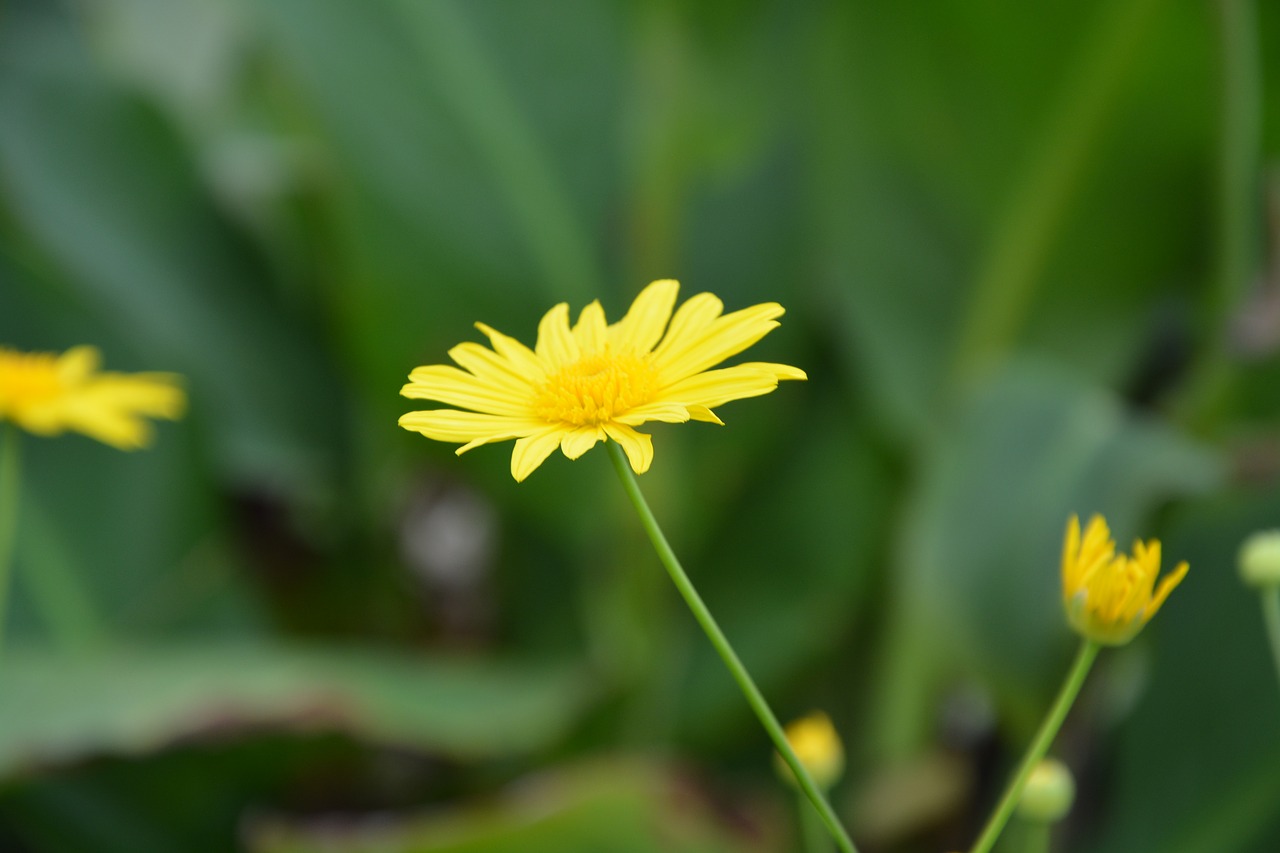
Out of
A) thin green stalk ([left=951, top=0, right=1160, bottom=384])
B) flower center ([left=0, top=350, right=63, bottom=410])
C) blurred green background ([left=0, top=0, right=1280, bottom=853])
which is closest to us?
flower center ([left=0, top=350, right=63, bottom=410])

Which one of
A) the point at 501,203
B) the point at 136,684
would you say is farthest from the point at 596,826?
the point at 501,203

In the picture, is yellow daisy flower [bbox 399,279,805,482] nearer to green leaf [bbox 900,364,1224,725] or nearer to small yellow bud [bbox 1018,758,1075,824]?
small yellow bud [bbox 1018,758,1075,824]

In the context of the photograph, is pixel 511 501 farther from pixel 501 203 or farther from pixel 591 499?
pixel 501 203

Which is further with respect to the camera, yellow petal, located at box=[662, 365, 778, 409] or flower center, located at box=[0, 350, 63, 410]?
flower center, located at box=[0, 350, 63, 410]

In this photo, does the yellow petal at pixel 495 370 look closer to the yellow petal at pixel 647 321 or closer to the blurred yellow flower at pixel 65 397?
the yellow petal at pixel 647 321

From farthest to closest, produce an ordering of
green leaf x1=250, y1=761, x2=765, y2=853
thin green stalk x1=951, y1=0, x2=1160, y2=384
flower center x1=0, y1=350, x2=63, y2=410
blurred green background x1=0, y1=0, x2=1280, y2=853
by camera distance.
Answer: thin green stalk x1=951, y1=0, x2=1160, y2=384 → blurred green background x1=0, y1=0, x2=1280, y2=853 → green leaf x1=250, y1=761, x2=765, y2=853 → flower center x1=0, y1=350, x2=63, y2=410

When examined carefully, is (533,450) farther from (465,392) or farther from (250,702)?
(250,702)

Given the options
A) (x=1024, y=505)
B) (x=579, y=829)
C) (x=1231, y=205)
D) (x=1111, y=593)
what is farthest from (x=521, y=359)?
(x=1231, y=205)

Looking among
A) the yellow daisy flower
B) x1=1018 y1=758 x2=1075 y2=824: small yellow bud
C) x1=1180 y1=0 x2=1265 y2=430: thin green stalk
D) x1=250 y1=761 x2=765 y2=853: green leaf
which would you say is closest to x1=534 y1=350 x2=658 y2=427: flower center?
the yellow daisy flower
